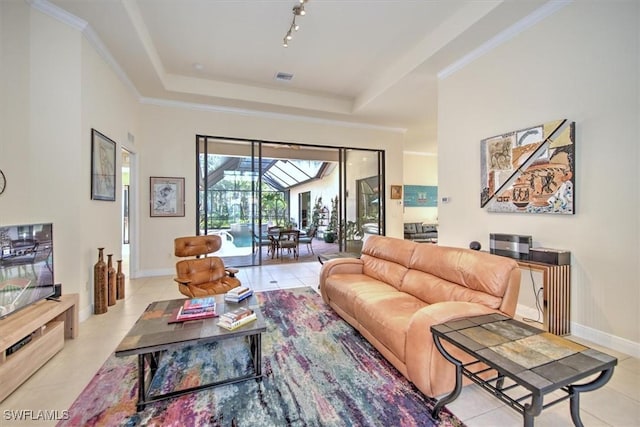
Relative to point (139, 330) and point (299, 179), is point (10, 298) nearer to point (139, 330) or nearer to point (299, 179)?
point (139, 330)

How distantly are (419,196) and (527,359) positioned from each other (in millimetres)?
9243

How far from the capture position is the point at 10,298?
7.25ft

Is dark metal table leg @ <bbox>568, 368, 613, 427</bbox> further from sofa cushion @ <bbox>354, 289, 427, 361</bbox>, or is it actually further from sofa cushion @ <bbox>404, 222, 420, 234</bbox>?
sofa cushion @ <bbox>404, 222, 420, 234</bbox>

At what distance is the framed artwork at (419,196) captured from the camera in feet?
32.9

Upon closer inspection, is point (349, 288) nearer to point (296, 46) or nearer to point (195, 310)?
point (195, 310)

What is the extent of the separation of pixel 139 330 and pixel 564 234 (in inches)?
155

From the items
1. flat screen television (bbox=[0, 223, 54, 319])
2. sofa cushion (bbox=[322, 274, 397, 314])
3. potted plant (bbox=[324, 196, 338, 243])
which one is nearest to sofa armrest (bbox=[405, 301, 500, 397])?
sofa cushion (bbox=[322, 274, 397, 314])

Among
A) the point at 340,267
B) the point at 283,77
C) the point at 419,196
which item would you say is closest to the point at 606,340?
the point at 340,267

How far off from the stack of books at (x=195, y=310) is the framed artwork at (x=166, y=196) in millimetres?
3495

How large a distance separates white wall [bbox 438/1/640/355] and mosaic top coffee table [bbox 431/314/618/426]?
155 centimetres

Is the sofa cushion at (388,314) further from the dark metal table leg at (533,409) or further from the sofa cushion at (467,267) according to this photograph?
the dark metal table leg at (533,409)

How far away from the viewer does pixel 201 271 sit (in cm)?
356

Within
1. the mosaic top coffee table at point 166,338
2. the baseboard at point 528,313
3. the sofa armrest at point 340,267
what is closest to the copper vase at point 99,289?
the mosaic top coffee table at point 166,338

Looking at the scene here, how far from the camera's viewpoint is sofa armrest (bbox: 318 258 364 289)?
359cm
